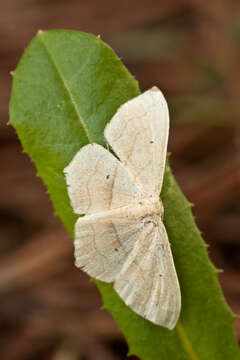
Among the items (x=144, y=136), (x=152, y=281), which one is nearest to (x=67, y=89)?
(x=144, y=136)

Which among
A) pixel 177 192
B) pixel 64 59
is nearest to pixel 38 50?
pixel 64 59

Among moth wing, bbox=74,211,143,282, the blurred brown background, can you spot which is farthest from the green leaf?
the blurred brown background

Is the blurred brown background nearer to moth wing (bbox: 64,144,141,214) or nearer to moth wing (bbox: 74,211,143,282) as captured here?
moth wing (bbox: 74,211,143,282)

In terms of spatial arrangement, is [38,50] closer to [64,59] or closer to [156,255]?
[64,59]

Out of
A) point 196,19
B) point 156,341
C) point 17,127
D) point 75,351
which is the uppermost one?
point 196,19

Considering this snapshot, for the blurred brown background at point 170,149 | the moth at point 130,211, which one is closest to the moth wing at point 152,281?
the moth at point 130,211

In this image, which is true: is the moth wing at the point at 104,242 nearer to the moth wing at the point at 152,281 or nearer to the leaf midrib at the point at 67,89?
the moth wing at the point at 152,281

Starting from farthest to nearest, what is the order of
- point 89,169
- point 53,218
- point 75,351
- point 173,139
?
1. point 173,139
2. point 53,218
3. point 75,351
4. point 89,169
